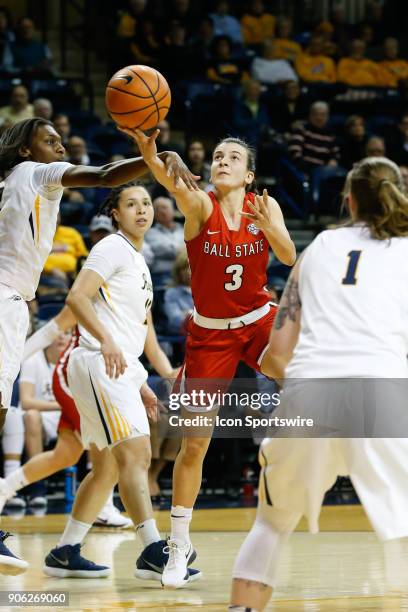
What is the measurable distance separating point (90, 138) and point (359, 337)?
9.94m

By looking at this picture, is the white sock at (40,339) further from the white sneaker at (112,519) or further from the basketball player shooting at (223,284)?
the basketball player shooting at (223,284)

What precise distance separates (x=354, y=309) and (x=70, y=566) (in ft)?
8.64

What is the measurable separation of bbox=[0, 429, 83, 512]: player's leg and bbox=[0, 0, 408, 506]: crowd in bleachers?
344 centimetres

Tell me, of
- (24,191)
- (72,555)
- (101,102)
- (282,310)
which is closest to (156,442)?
(72,555)

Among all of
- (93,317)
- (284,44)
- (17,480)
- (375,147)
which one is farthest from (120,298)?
(284,44)

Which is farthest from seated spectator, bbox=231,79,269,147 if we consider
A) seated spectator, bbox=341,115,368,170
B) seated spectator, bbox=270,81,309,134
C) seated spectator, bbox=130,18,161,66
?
seated spectator, bbox=130,18,161,66

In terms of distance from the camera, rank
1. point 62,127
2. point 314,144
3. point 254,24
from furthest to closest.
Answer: point 254,24 < point 314,144 < point 62,127

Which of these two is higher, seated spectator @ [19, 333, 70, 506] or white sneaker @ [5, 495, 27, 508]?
seated spectator @ [19, 333, 70, 506]

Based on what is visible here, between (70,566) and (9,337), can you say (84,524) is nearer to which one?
(70,566)

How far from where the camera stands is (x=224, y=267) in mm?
5645

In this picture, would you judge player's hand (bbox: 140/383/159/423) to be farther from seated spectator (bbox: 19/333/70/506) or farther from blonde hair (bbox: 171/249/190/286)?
blonde hair (bbox: 171/249/190/286)

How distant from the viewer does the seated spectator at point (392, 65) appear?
1555 cm

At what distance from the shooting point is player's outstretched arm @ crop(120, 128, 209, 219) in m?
4.94

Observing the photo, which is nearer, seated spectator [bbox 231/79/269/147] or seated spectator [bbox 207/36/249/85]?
seated spectator [bbox 231/79/269/147]
